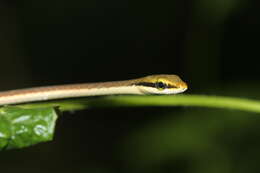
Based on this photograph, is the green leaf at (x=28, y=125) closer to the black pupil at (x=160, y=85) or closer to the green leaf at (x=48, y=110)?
the green leaf at (x=48, y=110)

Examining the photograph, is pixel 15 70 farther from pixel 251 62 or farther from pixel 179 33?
pixel 251 62

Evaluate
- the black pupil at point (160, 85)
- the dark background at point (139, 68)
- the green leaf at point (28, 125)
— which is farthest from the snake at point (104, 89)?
the dark background at point (139, 68)

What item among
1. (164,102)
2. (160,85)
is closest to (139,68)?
(160,85)

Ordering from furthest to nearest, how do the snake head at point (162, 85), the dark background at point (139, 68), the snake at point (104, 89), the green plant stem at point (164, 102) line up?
the dark background at point (139, 68)
the snake head at point (162, 85)
the snake at point (104, 89)
the green plant stem at point (164, 102)

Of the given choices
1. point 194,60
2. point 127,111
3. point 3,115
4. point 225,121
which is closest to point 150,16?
point 127,111

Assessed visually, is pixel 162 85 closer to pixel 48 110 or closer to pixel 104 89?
pixel 104 89
